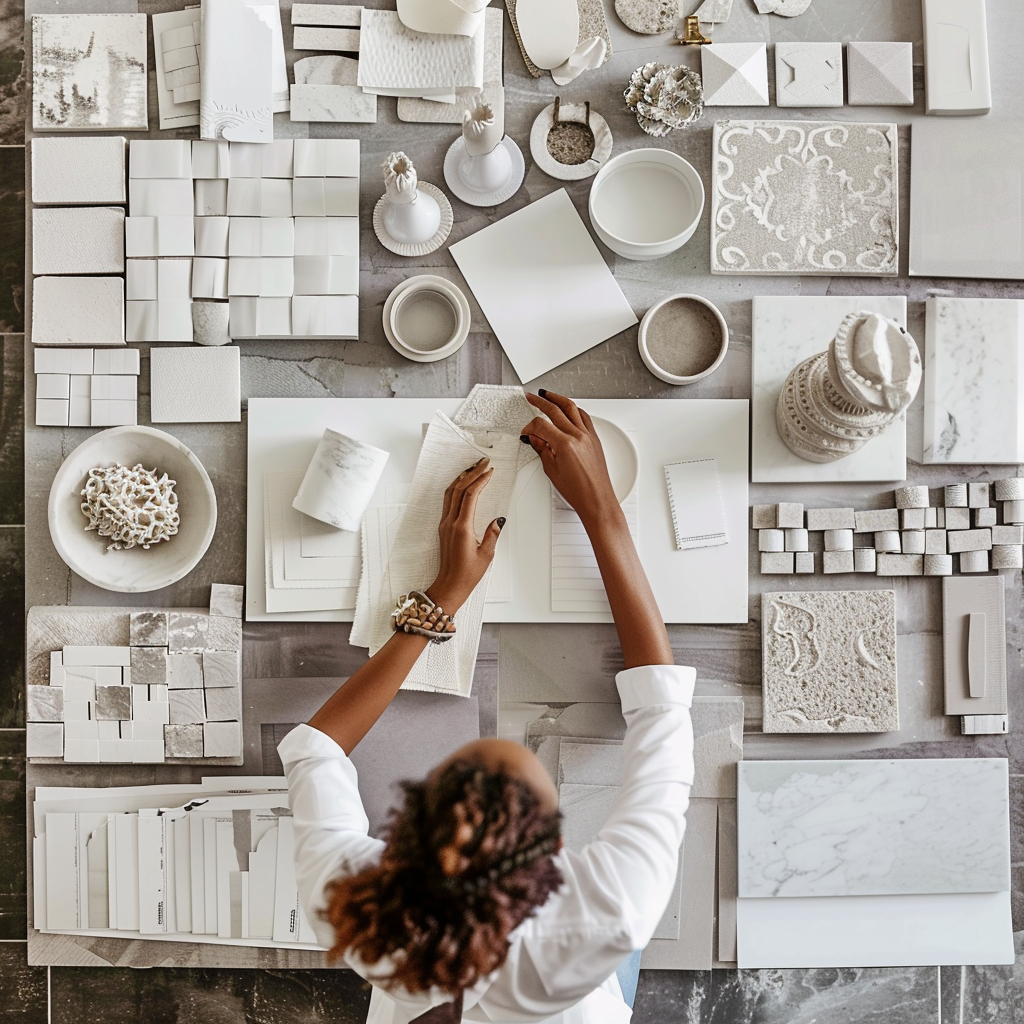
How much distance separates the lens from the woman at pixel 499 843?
2.39ft

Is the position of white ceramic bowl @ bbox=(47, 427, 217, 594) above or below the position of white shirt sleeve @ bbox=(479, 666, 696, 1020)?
Result: above

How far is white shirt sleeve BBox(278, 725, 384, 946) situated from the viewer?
0.90 m

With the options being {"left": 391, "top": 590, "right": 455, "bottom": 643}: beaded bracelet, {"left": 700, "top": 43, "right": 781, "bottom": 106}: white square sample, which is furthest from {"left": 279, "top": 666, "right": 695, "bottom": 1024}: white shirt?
{"left": 700, "top": 43, "right": 781, "bottom": 106}: white square sample

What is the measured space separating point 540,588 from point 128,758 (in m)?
0.74

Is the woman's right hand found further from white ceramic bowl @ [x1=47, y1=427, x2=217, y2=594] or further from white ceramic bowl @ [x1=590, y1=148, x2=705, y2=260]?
white ceramic bowl @ [x1=47, y1=427, x2=217, y2=594]

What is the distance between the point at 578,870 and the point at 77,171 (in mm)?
1323

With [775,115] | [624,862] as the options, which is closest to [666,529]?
[624,862]

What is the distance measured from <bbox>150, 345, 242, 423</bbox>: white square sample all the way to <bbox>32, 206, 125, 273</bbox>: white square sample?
0.58 ft

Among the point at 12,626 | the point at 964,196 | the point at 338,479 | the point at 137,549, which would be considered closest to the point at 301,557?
the point at 338,479

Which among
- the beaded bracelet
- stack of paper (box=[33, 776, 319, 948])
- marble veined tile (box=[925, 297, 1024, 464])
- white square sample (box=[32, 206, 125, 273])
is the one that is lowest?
stack of paper (box=[33, 776, 319, 948])

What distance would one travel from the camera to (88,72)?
1.31 meters

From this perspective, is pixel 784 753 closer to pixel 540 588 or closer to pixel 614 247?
pixel 540 588

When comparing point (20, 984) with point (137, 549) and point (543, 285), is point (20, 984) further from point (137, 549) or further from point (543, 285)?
point (543, 285)

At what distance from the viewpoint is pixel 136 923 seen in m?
1.31
